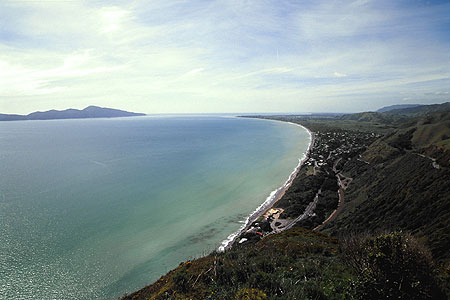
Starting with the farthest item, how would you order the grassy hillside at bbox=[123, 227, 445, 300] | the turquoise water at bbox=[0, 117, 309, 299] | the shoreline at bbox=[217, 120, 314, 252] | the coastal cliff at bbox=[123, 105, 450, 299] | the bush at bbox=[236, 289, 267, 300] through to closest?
the shoreline at bbox=[217, 120, 314, 252] < the turquoise water at bbox=[0, 117, 309, 299] < the bush at bbox=[236, 289, 267, 300] < the coastal cliff at bbox=[123, 105, 450, 299] < the grassy hillside at bbox=[123, 227, 445, 300]

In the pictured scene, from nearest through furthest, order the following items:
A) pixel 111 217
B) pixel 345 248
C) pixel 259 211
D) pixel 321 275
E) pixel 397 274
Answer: pixel 397 274 < pixel 321 275 < pixel 345 248 < pixel 111 217 < pixel 259 211

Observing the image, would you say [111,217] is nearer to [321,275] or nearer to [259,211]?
[259,211]

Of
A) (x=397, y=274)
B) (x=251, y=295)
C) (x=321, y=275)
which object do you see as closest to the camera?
(x=397, y=274)

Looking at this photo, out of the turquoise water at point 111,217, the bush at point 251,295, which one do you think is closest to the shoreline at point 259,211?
the turquoise water at point 111,217

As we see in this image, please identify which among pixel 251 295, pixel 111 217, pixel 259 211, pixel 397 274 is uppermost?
pixel 397 274

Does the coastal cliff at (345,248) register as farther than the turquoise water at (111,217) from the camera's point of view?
No

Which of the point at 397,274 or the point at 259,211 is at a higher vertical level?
the point at 397,274

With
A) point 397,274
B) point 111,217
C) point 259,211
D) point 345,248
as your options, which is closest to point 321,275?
point 345,248

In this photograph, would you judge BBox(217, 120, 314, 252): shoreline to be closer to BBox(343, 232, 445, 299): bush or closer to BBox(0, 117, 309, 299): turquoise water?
BBox(0, 117, 309, 299): turquoise water

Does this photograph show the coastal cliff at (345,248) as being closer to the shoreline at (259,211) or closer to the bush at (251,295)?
the bush at (251,295)

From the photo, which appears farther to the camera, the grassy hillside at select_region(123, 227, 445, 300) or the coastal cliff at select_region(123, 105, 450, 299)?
the coastal cliff at select_region(123, 105, 450, 299)

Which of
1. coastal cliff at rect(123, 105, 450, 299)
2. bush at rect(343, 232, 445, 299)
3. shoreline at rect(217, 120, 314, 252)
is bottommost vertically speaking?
shoreline at rect(217, 120, 314, 252)

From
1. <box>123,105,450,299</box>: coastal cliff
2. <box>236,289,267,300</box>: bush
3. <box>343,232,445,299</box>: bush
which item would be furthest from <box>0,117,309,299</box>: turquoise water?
<box>343,232,445,299</box>: bush
